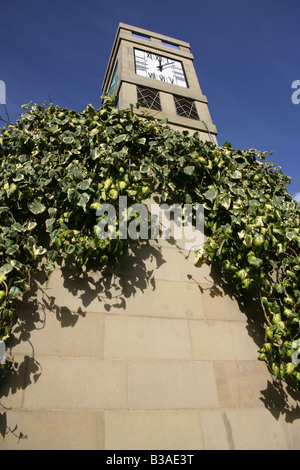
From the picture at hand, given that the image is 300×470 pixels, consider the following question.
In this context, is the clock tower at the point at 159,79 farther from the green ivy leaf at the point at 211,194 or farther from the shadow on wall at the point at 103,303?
the shadow on wall at the point at 103,303

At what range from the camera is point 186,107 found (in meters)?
5.41

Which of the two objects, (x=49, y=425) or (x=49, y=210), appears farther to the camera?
(x=49, y=210)

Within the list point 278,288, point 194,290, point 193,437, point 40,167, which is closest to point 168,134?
point 40,167

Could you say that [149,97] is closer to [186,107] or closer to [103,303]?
[186,107]

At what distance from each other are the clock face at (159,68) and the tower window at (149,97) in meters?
0.82

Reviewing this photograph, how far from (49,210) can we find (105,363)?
1332 mm

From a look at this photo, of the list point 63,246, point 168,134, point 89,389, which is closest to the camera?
point 89,389

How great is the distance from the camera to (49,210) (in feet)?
7.98

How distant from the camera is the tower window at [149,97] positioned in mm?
4993

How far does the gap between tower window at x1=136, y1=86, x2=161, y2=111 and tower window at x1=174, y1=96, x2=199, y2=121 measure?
0.40 metres

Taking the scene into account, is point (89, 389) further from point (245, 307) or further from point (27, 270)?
point (245, 307)

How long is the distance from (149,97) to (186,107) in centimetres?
77

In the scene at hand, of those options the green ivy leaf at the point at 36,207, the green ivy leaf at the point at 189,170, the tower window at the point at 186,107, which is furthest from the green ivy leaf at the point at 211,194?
the tower window at the point at 186,107

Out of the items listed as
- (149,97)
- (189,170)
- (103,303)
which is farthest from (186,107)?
(103,303)
